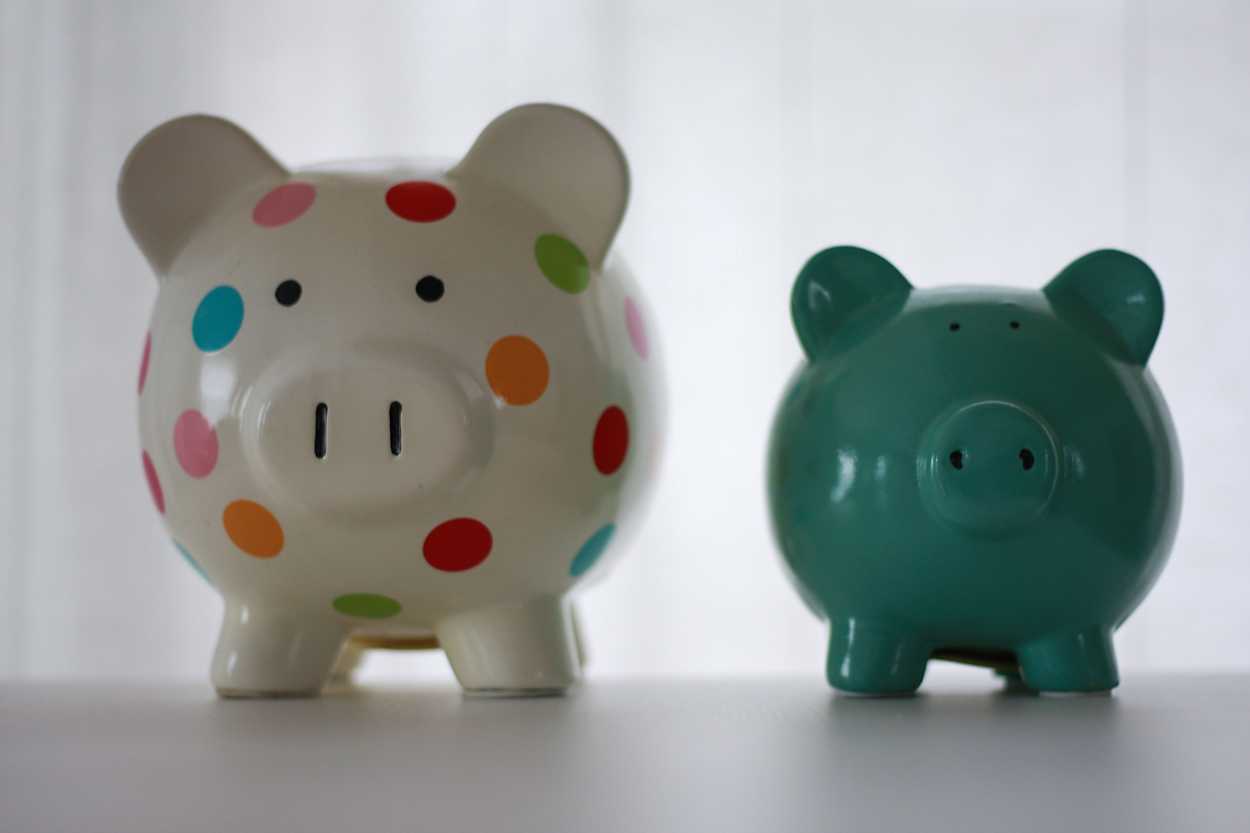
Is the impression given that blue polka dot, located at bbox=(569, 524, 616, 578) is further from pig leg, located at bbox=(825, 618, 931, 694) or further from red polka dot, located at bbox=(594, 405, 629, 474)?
pig leg, located at bbox=(825, 618, 931, 694)

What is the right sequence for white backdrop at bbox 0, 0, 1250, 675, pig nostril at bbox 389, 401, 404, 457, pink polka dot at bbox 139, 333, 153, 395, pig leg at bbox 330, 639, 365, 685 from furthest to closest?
white backdrop at bbox 0, 0, 1250, 675
pig leg at bbox 330, 639, 365, 685
pink polka dot at bbox 139, 333, 153, 395
pig nostril at bbox 389, 401, 404, 457

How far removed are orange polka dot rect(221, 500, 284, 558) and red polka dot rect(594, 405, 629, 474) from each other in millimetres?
Result: 206

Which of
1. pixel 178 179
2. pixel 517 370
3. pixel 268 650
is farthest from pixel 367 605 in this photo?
pixel 178 179

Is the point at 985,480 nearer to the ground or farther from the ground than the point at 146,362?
nearer to the ground

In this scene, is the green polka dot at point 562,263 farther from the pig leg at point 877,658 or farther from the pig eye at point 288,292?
the pig leg at point 877,658

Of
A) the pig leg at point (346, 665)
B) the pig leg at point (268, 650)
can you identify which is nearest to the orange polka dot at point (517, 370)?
the pig leg at point (268, 650)

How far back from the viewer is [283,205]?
882 millimetres

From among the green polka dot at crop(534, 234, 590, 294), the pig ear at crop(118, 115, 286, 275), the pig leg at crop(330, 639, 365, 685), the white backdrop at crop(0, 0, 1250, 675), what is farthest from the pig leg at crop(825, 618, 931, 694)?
the white backdrop at crop(0, 0, 1250, 675)

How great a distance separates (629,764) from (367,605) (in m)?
0.36

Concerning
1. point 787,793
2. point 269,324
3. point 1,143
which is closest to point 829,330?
point 269,324

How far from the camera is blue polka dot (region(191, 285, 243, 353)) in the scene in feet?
2.77

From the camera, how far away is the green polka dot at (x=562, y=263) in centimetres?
88

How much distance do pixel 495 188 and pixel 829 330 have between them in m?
0.24

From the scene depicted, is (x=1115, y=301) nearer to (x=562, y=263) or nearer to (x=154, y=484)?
(x=562, y=263)
